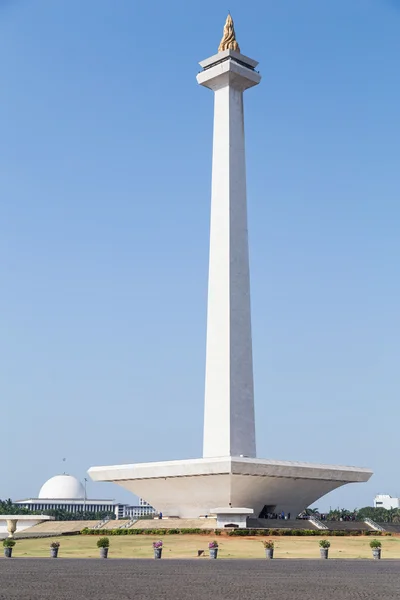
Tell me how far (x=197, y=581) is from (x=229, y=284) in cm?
3356

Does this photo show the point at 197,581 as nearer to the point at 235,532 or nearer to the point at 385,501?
the point at 235,532

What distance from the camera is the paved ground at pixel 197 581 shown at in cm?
1503

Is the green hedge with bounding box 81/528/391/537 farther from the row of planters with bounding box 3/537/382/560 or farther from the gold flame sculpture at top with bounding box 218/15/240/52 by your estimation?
the gold flame sculpture at top with bounding box 218/15/240/52

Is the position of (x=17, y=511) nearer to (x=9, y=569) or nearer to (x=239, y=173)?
(x=239, y=173)

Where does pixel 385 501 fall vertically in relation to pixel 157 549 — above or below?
above

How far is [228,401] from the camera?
4912 centimetres

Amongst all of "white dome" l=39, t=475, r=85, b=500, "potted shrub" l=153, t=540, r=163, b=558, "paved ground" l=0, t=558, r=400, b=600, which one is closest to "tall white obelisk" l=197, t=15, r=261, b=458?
"potted shrub" l=153, t=540, r=163, b=558

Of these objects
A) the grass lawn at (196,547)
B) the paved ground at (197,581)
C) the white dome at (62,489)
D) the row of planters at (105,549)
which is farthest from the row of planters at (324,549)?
the white dome at (62,489)

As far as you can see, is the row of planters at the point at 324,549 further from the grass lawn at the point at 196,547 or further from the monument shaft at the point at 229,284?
the monument shaft at the point at 229,284

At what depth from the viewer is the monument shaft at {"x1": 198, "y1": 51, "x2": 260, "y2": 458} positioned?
49.5 metres

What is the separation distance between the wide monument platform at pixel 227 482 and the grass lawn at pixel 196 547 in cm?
692

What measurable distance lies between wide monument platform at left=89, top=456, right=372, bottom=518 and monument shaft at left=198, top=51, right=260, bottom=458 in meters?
2.13

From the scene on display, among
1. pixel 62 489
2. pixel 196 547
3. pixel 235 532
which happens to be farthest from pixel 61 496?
pixel 196 547

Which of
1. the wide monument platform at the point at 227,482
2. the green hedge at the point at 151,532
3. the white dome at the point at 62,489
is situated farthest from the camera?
the white dome at the point at 62,489
